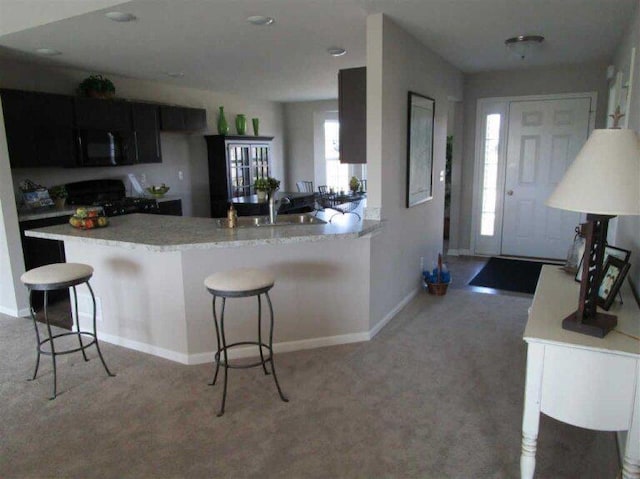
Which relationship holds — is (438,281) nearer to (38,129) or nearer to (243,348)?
(243,348)

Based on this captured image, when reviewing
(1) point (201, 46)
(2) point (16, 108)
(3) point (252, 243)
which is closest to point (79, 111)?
(2) point (16, 108)

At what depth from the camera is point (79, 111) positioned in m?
4.80

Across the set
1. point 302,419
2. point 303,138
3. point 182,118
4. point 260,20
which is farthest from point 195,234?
point 303,138

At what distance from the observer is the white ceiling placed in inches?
118

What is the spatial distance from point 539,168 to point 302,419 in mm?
4631

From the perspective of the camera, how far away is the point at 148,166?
6.09 metres

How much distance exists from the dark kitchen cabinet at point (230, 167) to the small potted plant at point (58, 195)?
86.1 inches

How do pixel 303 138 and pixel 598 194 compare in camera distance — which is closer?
pixel 598 194

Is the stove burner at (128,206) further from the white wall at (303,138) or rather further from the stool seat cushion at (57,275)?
the white wall at (303,138)

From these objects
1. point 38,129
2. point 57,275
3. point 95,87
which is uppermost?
point 95,87

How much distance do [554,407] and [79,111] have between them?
16.5ft

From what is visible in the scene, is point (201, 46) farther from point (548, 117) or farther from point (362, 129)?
point (548, 117)

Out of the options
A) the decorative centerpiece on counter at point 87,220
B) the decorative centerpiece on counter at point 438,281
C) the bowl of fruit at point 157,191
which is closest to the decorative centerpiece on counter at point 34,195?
the bowl of fruit at point 157,191

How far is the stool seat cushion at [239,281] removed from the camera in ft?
7.97
